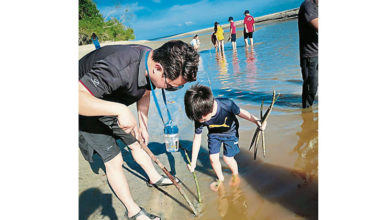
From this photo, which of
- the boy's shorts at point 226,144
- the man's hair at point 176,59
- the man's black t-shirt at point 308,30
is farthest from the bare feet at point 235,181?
the man's black t-shirt at point 308,30

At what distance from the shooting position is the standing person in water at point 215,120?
2104 millimetres

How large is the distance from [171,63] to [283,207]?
1518mm

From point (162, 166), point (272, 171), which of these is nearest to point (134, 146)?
point (162, 166)

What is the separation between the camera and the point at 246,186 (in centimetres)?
230

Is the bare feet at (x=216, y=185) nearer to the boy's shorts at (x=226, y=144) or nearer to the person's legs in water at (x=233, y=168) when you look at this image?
the person's legs in water at (x=233, y=168)

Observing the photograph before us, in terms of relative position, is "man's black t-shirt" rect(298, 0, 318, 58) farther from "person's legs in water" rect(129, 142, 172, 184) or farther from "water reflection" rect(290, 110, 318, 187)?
"person's legs in water" rect(129, 142, 172, 184)

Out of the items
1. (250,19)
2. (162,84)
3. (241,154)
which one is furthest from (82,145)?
(250,19)

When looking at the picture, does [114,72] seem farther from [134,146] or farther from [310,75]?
[310,75]

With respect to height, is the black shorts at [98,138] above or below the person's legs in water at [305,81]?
below

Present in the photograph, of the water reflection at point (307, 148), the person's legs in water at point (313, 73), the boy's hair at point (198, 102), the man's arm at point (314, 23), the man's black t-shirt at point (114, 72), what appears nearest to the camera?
the man's black t-shirt at point (114, 72)

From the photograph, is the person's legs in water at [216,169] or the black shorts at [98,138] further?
the person's legs in water at [216,169]

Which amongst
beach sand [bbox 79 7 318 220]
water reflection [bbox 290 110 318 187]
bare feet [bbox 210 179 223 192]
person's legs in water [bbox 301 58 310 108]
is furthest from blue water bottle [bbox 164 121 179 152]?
person's legs in water [bbox 301 58 310 108]

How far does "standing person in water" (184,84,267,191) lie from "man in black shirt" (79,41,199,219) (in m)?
0.32
